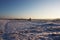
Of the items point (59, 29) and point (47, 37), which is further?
point (59, 29)

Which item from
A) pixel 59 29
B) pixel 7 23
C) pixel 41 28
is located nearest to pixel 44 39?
pixel 41 28

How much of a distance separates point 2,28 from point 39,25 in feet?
1.46

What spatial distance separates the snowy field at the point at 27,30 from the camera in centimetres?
136

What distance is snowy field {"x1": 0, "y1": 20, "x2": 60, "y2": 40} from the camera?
1.36 meters

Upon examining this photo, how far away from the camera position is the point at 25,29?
55.8 inches

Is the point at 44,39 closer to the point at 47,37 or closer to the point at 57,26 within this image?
the point at 47,37

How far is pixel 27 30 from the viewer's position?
1430 millimetres

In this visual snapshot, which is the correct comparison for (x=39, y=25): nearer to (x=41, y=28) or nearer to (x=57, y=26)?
(x=41, y=28)

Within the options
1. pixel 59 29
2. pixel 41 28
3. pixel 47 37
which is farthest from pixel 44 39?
pixel 59 29

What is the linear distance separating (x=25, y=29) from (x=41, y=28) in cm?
20

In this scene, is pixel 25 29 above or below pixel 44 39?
above

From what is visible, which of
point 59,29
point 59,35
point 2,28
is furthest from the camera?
point 59,29

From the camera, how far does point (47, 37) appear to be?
1.41 m

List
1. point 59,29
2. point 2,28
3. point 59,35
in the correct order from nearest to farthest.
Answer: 1. point 2,28
2. point 59,35
3. point 59,29
